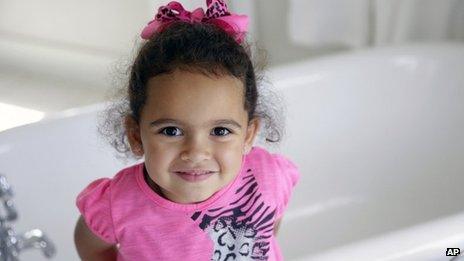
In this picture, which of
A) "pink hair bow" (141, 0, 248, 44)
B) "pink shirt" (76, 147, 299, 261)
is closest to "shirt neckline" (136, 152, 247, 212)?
"pink shirt" (76, 147, 299, 261)

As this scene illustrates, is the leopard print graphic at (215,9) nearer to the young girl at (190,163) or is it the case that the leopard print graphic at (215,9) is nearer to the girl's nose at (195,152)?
the young girl at (190,163)

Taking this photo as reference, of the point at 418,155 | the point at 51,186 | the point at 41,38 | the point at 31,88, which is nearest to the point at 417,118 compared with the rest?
the point at 418,155

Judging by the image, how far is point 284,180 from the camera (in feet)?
3.72

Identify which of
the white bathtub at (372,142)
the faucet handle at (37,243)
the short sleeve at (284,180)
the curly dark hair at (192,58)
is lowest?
the white bathtub at (372,142)

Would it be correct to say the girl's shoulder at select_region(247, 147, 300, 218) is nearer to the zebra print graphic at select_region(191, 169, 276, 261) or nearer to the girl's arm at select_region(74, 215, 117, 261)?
the zebra print graphic at select_region(191, 169, 276, 261)

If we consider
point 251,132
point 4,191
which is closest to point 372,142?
point 251,132

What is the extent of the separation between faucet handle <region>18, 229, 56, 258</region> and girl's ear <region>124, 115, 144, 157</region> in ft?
0.90

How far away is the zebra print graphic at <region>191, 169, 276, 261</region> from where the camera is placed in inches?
40.6

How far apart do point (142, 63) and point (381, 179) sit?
120cm

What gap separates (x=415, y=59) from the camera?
6.42ft

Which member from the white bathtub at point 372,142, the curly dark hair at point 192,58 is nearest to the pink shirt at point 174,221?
the curly dark hair at point 192,58

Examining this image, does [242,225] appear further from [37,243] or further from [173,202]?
[37,243]

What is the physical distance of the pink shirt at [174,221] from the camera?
1.01 m

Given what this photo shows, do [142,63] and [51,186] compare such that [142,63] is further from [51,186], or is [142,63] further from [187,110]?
[51,186]
